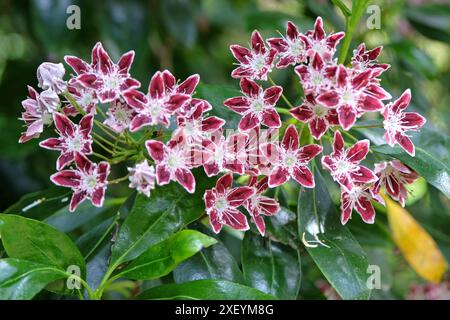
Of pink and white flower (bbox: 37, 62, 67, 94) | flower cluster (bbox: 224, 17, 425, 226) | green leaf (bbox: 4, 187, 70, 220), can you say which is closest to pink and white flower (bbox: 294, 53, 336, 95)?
flower cluster (bbox: 224, 17, 425, 226)

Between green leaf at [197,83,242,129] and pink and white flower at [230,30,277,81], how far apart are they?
9 centimetres

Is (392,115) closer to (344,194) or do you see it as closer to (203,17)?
(344,194)

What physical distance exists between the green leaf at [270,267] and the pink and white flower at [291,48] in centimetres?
28

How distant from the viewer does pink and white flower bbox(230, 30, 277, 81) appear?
98cm

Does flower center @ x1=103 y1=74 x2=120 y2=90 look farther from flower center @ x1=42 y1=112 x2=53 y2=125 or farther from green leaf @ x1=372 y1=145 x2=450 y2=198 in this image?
green leaf @ x1=372 y1=145 x2=450 y2=198

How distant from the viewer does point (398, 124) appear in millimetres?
972

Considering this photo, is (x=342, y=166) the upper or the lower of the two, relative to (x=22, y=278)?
upper

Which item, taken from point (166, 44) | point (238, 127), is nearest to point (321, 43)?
point (238, 127)

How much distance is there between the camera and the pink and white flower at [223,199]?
955mm

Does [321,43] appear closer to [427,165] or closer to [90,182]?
[427,165]

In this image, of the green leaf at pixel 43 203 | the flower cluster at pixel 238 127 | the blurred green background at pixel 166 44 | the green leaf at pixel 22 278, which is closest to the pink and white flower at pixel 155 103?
the flower cluster at pixel 238 127

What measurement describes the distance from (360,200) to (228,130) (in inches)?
8.6

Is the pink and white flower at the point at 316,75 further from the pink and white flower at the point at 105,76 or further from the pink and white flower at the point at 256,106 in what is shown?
the pink and white flower at the point at 105,76

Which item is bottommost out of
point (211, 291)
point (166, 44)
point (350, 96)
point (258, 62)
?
point (211, 291)
